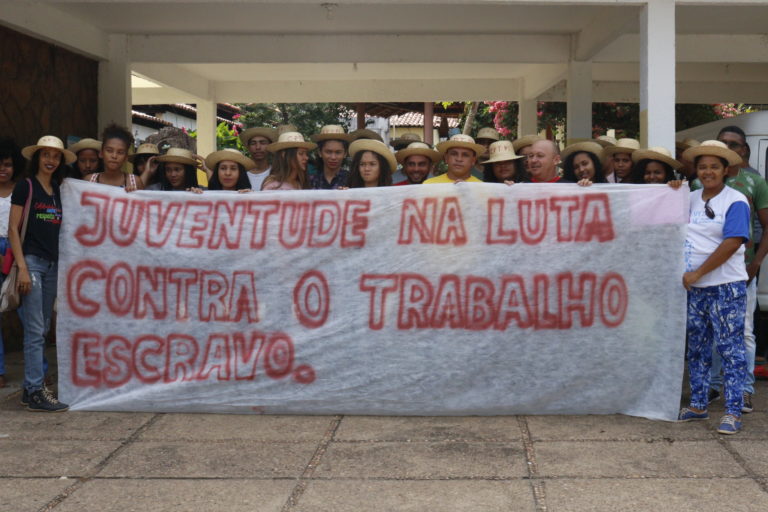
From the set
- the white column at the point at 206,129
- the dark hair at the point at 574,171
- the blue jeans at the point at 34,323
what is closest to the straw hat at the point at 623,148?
the dark hair at the point at 574,171

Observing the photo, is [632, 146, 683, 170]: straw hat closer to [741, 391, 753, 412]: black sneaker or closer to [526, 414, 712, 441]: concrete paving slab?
[741, 391, 753, 412]: black sneaker

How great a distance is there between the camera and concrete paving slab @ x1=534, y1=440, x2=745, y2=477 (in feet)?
14.1

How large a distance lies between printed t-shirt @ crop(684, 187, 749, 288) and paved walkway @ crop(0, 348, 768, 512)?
91 cm

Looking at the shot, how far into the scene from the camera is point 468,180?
588 cm

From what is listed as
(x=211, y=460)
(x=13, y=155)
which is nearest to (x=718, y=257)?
(x=211, y=460)

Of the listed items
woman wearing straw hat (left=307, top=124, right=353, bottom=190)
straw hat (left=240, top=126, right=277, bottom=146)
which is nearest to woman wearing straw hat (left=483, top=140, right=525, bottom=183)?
woman wearing straw hat (left=307, top=124, right=353, bottom=190)

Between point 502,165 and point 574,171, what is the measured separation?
20.1 inches

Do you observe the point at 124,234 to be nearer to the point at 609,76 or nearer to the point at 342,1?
the point at 342,1

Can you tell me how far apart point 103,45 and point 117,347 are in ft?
17.5

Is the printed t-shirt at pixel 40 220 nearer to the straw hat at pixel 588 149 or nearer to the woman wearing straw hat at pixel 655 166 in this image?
the straw hat at pixel 588 149

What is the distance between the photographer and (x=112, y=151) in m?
5.95

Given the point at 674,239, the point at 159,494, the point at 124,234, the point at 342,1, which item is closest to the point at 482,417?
the point at 674,239

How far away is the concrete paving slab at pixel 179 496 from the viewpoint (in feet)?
12.7

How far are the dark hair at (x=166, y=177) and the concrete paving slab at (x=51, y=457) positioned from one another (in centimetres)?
227
